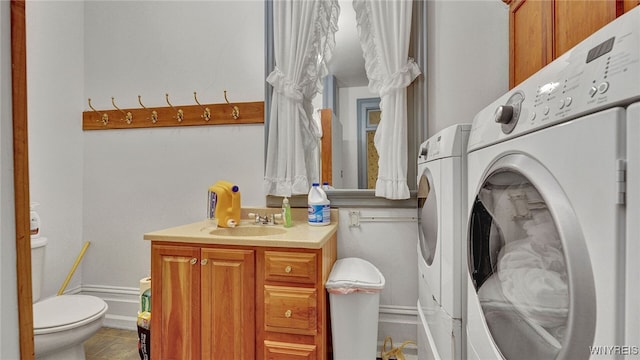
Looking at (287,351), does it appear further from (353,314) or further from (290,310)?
(353,314)

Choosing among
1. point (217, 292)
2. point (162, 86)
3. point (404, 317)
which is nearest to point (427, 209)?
point (404, 317)

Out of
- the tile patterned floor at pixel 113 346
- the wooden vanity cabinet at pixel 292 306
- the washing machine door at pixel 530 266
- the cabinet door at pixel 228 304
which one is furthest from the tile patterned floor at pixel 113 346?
the washing machine door at pixel 530 266

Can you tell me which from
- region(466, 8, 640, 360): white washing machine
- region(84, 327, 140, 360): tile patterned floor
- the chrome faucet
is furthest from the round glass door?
region(84, 327, 140, 360): tile patterned floor

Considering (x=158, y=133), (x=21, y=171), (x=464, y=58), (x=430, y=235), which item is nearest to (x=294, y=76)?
(x=464, y=58)

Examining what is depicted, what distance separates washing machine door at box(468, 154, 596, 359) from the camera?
0.48 metres

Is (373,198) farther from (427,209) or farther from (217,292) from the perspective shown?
(217,292)

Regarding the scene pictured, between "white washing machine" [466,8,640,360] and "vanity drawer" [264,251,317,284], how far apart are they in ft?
2.49

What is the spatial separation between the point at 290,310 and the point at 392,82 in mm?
1386

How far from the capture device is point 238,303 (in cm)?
145

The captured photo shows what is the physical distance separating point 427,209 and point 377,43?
3.52 ft

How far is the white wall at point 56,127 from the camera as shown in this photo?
6.66 feet

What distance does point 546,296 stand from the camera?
0.57 meters

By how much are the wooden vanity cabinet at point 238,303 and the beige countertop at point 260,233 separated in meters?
0.04

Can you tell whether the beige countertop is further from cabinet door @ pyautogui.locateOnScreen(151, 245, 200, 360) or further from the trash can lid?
the trash can lid
